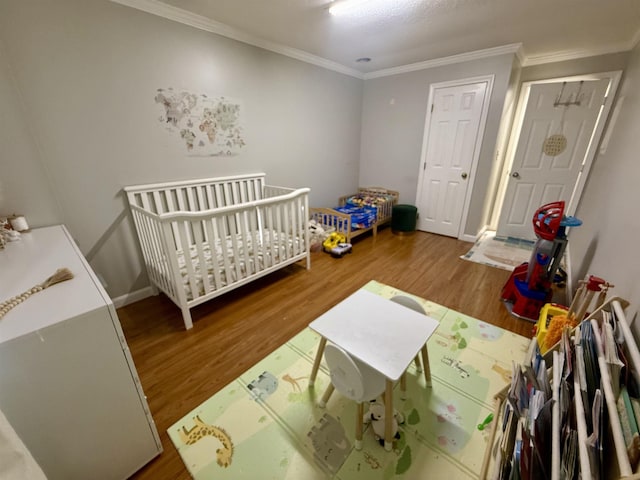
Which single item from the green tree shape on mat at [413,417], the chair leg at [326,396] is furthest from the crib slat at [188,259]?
the green tree shape on mat at [413,417]

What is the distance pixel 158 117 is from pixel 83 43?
0.58 meters

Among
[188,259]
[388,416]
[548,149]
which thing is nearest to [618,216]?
[388,416]

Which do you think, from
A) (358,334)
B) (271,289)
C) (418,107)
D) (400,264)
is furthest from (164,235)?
(418,107)

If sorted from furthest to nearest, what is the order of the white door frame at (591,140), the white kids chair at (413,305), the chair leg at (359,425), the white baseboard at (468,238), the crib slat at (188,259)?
the white baseboard at (468,238), the white door frame at (591,140), the crib slat at (188,259), the white kids chair at (413,305), the chair leg at (359,425)

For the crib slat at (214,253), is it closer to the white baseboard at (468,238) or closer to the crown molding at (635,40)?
the white baseboard at (468,238)

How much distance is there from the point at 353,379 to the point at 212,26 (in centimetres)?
302

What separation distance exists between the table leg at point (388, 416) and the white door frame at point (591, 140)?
157 inches

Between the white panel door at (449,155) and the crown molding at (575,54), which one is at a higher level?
the crown molding at (575,54)

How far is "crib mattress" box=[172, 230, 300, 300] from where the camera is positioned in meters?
2.00

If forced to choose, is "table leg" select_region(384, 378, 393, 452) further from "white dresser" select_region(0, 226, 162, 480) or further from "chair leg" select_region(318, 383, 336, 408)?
"white dresser" select_region(0, 226, 162, 480)

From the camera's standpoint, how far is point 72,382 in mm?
898

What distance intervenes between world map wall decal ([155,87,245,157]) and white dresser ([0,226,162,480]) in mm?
1643

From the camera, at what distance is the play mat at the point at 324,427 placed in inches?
44.9

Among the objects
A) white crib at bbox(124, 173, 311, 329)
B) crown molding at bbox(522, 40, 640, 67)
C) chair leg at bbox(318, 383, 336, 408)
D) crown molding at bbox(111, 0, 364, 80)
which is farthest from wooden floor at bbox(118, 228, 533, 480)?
crown molding at bbox(522, 40, 640, 67)
